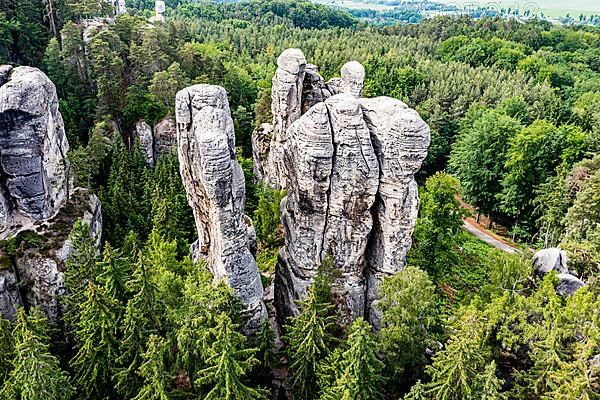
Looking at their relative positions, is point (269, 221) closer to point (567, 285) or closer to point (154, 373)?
point (154, 373)

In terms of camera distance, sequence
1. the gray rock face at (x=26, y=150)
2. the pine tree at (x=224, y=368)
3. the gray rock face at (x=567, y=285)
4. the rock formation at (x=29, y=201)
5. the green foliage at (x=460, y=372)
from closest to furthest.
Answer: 1. the green foliage at (x=460, y=372)
2. the pine tree at (x=224, y=368)
3. the rock formation at (x=29, y=201)
4. the gray rock face at (x=26, y=150)
5. the gray rock face at (x=567, y=285)

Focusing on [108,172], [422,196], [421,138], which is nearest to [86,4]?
[108,172]

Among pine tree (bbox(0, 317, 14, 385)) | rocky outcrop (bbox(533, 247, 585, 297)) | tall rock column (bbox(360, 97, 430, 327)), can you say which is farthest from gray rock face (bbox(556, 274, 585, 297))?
pine tree (bbox(0, 317, 14, 385))

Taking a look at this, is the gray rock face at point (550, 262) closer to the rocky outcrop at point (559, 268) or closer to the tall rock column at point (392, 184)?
the rocky outcrop at point (559, 268)

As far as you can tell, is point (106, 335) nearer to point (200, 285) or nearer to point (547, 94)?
point (200, 285)

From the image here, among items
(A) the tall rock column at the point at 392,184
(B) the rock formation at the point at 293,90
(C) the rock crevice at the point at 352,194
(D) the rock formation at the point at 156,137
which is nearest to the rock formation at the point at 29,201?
(C) the rock crevice at the point at 352,194

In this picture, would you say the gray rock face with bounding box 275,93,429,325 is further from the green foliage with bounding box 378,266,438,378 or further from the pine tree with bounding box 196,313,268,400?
the pine tree with bounding box 196,313,268,400

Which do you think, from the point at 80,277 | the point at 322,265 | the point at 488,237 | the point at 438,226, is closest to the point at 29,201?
the point at 80,277
